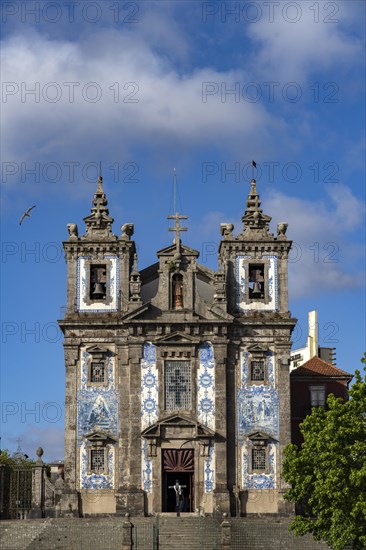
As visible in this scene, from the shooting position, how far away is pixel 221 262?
60625 millimetres

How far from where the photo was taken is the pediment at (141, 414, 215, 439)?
56562mm

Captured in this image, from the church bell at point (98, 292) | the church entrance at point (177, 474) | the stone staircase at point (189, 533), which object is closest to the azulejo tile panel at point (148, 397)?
the church entrance at point (177, 474)

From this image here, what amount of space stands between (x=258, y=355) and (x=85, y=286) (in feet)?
31.1

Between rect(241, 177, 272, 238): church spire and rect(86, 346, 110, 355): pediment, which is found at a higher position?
rect(241, 177, 272, 238): church spire

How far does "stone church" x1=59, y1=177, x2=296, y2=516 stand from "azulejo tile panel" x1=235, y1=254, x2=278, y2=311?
5 centimetres

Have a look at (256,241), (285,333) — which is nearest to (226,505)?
(285,333)

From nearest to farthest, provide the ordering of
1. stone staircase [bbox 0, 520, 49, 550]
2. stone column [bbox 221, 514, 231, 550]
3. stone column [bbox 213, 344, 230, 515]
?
stone column [bbox 221, 514, 231, 550] → stone staircase [bbox 0, 520, 49, 550] → stone column [bbox 213, 344, 230, 515]

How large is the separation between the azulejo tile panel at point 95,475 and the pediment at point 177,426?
210 centimetres

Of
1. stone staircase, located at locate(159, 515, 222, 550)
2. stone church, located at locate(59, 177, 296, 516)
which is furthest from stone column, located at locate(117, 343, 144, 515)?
stone staircase, located at locate(159, 515, 222, 550)

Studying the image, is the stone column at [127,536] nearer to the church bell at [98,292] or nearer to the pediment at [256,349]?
the pediment at [256,349]

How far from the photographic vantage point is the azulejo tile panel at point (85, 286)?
59.1 meters

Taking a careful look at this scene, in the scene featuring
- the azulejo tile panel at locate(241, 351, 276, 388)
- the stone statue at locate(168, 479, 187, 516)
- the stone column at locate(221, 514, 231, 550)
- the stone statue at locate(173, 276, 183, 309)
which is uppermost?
the stone statue at locate(173, 276, 183, 309)

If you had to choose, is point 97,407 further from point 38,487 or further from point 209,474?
point 209,474

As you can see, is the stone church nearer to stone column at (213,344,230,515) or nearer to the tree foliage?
stone column at (213,344,230,515)
